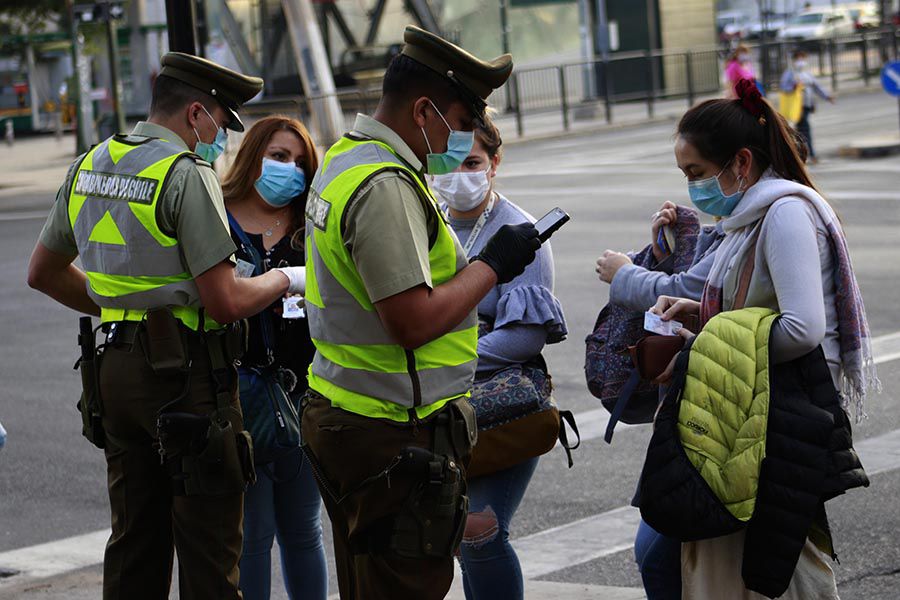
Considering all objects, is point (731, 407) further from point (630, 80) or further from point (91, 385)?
point (630, 80)

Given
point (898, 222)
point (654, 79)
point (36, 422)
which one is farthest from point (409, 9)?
point (36, 422)

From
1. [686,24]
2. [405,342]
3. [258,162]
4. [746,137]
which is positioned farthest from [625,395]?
[686,24]

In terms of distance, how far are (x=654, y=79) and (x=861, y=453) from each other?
29.4 meters

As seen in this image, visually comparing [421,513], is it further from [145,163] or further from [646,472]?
[145,163]

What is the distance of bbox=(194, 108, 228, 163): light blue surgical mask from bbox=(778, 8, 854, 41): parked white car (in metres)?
55.5

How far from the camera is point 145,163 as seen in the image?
3.91 m

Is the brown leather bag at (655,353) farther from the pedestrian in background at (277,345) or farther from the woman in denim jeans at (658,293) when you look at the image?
the pedestrian in background at (277,345)

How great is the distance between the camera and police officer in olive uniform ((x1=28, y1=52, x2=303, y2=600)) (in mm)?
3891

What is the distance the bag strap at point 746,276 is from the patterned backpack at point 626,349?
554mm

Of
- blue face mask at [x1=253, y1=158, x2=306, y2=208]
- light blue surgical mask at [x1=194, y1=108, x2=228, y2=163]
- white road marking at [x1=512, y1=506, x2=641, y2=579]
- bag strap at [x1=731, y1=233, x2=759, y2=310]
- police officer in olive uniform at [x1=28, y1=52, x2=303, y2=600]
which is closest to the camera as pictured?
bag strap at [x1=731, y1=233, x2=759, y2=310]

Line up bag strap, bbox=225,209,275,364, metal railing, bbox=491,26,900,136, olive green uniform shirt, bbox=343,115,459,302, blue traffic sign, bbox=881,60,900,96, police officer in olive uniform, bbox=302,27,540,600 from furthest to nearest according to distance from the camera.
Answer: metal railing, bbox=491,26,900,136
blue traffic sign, bbox=881,60,900,96
bag strap, bbox=225,209,275,364
police officer in olive uniform, bbox=302,27,540,600
olive green uniform shirt, bbox=343,115,459,302

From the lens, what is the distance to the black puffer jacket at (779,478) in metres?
3.48

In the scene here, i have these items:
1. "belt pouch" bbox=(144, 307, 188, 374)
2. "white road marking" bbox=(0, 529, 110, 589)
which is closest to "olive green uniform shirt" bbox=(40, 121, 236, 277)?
"belt pouch" bbox=(144, 307, 188, 374)

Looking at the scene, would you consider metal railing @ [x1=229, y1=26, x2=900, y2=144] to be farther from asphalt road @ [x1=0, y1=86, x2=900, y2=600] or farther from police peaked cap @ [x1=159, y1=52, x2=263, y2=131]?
police peaked cap @ [x1=159, y1=52, x2=263, y2=131]
